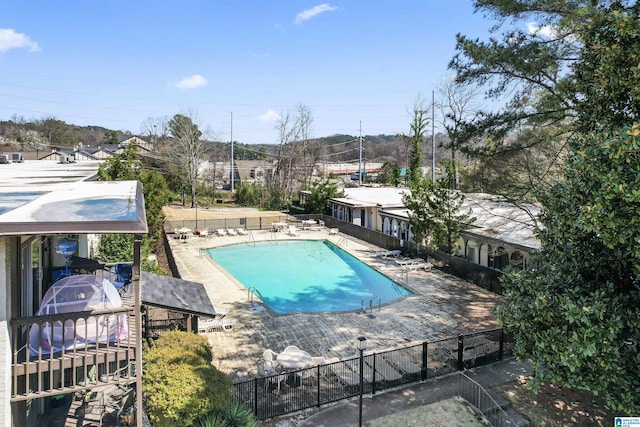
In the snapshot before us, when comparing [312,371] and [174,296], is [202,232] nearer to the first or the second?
[174,296]

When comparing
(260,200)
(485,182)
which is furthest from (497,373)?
(260,200)

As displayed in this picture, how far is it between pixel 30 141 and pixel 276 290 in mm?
62931

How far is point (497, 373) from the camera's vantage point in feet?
Result: 36.9

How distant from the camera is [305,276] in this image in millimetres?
24250

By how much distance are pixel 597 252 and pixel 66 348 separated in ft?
28.7

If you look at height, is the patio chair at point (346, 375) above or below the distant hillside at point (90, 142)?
below

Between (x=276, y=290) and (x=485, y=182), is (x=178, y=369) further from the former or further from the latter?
(x=276, y=290)

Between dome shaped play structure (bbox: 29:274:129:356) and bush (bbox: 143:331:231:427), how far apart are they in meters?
1.41

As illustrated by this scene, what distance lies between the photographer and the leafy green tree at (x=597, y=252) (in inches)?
223

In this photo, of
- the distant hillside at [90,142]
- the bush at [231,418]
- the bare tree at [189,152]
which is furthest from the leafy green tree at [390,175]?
the bush at [231,418]

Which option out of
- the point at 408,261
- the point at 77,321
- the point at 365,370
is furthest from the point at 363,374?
the point at 408,261

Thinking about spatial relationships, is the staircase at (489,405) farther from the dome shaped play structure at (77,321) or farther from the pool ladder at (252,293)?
the pool ladder at (252,293)

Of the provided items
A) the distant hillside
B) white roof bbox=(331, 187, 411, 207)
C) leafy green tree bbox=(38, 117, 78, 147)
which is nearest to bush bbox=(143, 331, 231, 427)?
white roof bbox=(331, 187, 411, 207)

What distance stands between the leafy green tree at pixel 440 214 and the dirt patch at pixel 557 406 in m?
11.4
